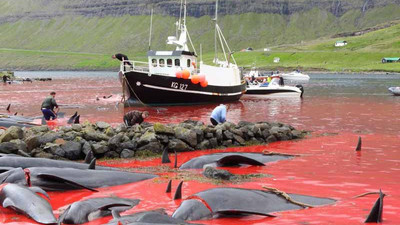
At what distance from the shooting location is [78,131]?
17484 mm

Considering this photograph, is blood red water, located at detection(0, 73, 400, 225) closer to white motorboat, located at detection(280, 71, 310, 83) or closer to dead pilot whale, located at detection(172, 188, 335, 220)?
dead pilot whale, located at detection(172, 188, 335, 220)

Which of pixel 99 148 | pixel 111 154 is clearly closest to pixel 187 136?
pixel 111 154

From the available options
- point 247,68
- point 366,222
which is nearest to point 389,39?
point 247,68

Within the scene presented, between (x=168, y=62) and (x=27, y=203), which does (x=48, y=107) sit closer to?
(x=168, y=62)

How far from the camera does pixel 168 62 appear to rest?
40.2 metres

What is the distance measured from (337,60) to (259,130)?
137 m

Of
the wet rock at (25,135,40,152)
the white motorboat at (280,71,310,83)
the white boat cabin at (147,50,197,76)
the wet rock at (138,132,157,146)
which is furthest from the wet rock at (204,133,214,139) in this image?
the white motorboat at (280,71,310,83)

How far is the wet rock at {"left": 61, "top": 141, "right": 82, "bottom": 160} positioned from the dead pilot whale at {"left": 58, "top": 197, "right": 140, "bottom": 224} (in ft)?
19.6

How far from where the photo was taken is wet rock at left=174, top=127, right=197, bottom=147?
17.8 m

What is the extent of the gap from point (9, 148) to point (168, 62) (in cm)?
2595

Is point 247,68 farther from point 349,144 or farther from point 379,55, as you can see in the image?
point 349,144

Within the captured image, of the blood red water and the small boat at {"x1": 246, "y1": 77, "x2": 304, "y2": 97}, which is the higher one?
the small boat at {"x1": 246, "y1": 77, "x2": 304, "y2": 97}

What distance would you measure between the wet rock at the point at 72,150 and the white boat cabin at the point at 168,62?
79.2 feet

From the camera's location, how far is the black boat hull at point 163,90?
3869cm
